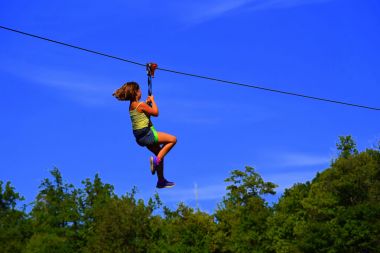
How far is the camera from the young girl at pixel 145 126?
571 inches

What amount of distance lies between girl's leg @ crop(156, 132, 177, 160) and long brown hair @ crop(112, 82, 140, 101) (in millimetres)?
963

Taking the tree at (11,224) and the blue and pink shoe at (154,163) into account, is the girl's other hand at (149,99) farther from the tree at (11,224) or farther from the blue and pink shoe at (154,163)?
the tree at (11,224)

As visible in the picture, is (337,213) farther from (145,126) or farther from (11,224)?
(145,126)

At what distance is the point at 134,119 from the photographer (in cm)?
1462

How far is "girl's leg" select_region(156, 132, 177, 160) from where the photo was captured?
14.8 m

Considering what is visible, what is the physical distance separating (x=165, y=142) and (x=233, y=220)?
1924 inches

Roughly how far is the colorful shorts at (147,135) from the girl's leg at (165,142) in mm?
115

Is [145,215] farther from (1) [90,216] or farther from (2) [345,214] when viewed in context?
(2) [345,214]

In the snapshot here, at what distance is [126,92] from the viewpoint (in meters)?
14.5

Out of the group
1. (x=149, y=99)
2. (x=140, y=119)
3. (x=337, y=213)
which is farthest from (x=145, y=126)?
(x=337, y=213)

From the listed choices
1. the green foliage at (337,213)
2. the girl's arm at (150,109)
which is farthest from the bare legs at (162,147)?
the green foliage at (337,213)

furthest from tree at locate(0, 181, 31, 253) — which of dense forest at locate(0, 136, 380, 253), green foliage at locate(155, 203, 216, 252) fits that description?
green foliage at locate(155, 203, 216, 252)

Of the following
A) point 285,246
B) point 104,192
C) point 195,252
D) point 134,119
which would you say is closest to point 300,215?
point 285,246

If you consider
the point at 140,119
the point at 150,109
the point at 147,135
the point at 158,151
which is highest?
the point at 150,109
